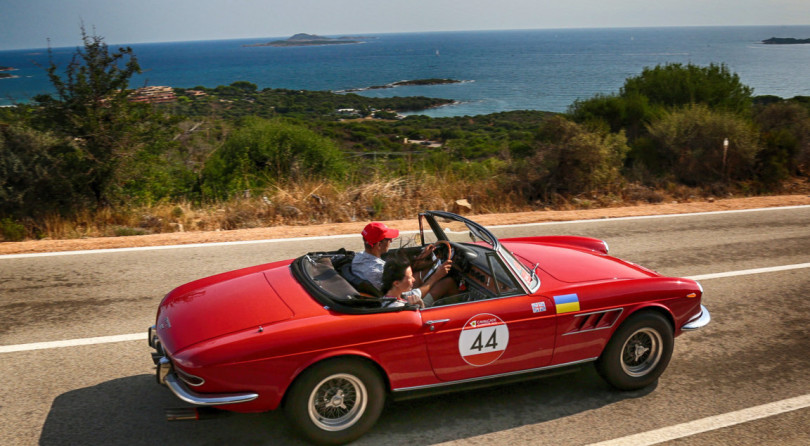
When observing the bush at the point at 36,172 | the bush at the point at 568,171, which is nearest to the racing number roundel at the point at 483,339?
the bush at the point at 36,172

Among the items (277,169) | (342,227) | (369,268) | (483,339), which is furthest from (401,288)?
(277,169)

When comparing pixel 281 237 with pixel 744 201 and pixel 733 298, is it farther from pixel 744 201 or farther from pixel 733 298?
pixel 744 201

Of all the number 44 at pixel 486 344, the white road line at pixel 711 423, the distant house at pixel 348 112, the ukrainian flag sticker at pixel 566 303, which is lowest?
the white road line at pixel 711 423

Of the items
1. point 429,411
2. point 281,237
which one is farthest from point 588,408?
point 281,237

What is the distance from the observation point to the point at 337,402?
4156 millimetres

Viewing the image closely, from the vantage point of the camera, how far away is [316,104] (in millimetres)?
77125

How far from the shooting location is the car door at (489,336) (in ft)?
14.4

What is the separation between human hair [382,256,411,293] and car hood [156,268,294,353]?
0.78 metres

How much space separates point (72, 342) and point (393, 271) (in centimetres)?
317

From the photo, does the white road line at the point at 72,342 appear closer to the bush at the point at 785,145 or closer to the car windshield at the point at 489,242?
the car windshield at the point at 489,242

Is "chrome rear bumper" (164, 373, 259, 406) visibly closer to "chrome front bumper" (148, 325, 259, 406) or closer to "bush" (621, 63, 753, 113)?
"chrome front bumper" (148, 325, 259, 406)

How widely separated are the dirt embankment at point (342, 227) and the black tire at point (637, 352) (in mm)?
5481

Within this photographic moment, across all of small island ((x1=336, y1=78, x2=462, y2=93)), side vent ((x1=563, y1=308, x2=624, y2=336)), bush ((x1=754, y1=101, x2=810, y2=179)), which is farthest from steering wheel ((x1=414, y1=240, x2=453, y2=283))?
small island ((x1=336, y1=78, x2=462, y2=93))

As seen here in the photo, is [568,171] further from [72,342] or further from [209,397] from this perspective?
[209,397]
